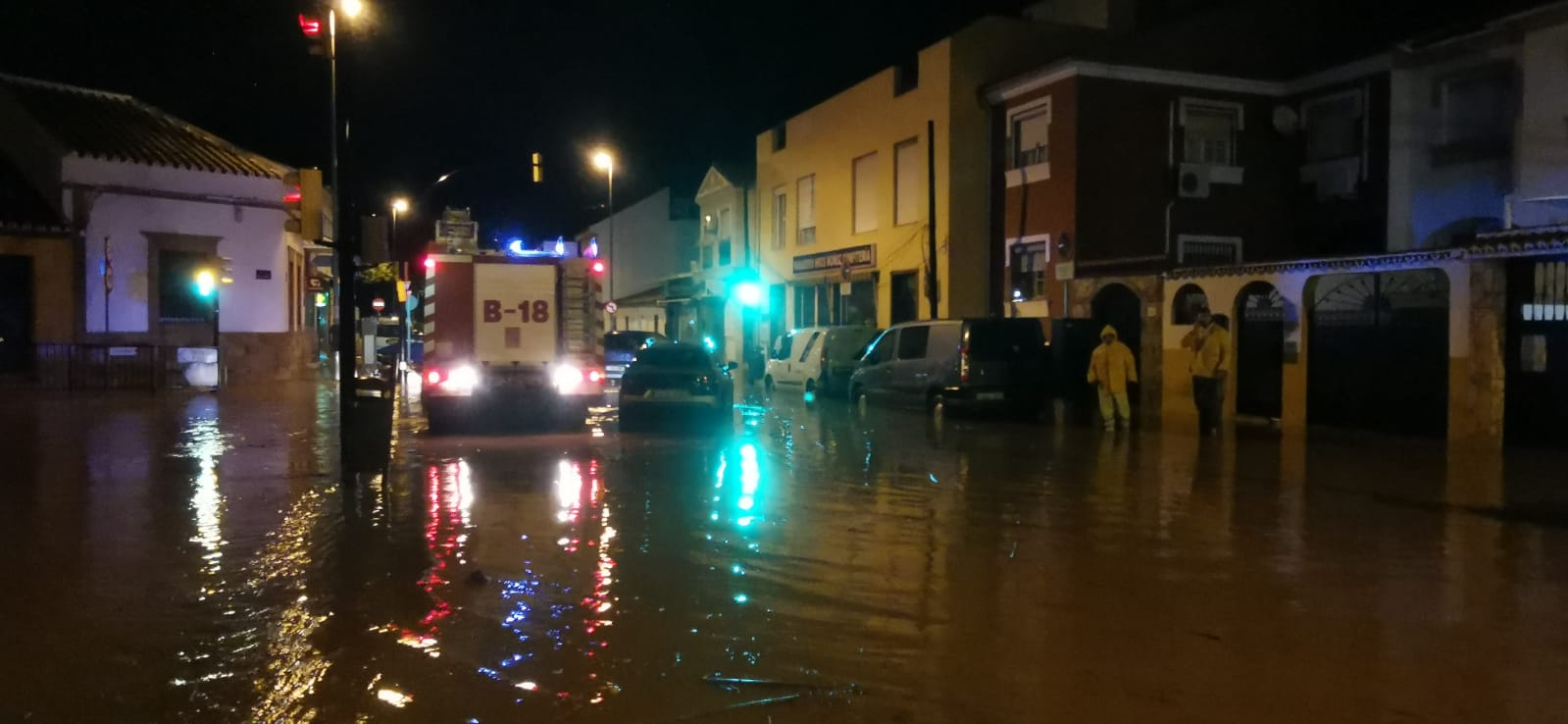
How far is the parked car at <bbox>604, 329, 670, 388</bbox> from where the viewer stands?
27016mm

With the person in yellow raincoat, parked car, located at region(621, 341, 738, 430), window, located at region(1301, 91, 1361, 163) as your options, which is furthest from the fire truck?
window, located at region(1301, 91, 1361, 163)

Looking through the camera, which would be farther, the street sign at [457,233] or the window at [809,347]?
the window at [809,347]

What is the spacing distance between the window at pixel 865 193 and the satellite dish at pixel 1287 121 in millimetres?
9851

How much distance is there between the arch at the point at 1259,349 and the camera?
18359mm

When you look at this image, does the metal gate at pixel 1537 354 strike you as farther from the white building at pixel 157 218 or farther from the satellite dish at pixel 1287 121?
the white building at pixel 157 218

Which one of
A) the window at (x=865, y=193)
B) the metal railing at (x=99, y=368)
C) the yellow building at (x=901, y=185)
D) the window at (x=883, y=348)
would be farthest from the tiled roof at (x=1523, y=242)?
the metal railing at (x=99, y=368)

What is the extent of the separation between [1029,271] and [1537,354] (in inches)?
484

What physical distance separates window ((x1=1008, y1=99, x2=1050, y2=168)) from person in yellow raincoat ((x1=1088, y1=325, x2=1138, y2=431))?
893cm

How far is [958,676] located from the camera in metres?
5.41

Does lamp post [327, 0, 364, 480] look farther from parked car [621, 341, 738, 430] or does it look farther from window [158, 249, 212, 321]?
window [158, 249, 212, 321]

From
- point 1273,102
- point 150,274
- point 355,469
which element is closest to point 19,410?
point 150,274

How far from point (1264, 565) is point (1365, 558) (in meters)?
0.87

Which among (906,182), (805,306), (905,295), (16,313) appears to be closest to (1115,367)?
(905,295)

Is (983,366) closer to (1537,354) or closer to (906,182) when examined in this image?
(1537,354)
